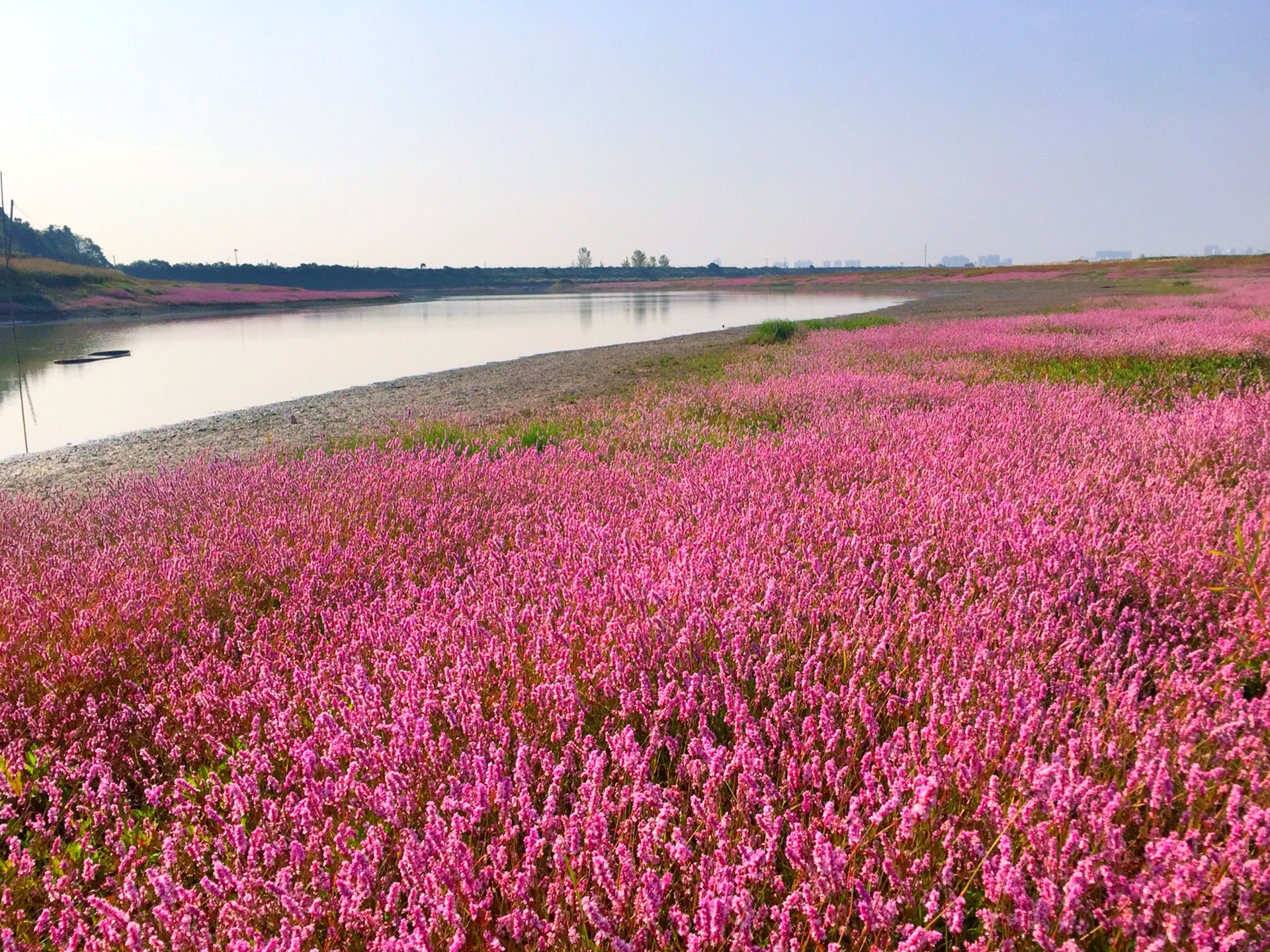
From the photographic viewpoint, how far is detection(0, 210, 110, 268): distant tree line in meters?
77.2

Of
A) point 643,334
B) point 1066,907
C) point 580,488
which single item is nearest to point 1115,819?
point 1066,907

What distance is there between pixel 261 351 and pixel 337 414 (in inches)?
662

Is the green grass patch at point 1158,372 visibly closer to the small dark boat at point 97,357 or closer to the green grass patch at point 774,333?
the green grass patch at point 774,333

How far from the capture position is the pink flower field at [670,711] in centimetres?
149

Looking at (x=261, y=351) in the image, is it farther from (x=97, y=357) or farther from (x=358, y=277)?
(x=358, y=277)

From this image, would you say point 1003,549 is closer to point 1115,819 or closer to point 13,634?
point 1115,819

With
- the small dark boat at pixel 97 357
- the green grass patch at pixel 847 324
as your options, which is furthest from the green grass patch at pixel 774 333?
the small dark boat at pixel 97 357

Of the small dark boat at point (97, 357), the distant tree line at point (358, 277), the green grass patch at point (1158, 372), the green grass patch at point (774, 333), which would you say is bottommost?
the green grass patch at point (1158, 372)

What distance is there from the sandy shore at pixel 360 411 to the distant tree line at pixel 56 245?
7306 cm

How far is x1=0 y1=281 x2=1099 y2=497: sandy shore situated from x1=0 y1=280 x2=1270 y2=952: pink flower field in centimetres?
462

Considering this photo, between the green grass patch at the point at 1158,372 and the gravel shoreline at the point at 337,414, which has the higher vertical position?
the green grass patch at the point at 1158,372

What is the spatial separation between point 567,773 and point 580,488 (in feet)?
9.06

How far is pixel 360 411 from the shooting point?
42.6 ft

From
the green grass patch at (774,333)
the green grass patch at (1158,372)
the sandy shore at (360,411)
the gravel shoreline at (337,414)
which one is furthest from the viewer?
the green grass patch at (774,333)
